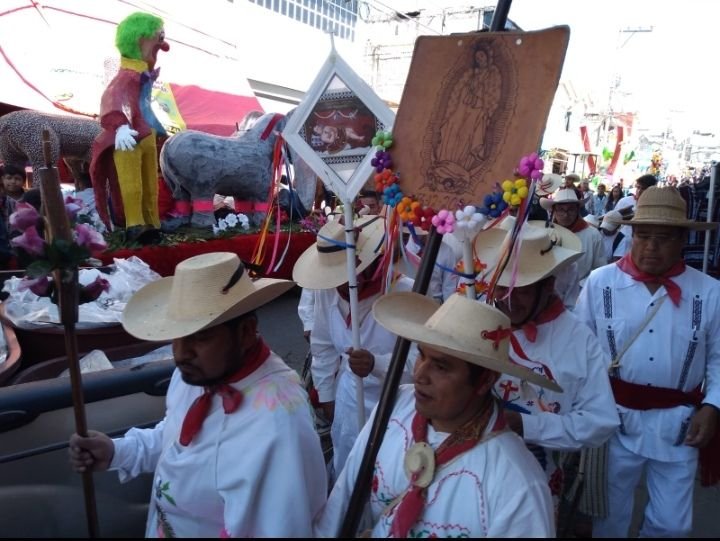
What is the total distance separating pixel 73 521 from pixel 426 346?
1721 mm

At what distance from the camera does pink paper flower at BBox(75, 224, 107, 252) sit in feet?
5.97

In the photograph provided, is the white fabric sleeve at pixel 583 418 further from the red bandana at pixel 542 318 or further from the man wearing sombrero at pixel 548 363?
the red bandana at pixel 542 318

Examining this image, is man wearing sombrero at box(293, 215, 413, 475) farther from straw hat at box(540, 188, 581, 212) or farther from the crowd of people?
straw hat at box(540, 188, 581, 212)

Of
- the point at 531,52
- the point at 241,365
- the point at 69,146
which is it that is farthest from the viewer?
the point at 69,146

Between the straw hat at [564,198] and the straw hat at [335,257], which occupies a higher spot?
the straw hat at [564,198]

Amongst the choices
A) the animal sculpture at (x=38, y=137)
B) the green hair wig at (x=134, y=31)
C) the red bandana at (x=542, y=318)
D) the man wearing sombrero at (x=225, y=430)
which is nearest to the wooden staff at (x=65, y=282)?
the man wearing sombrero at (x=225, y=430)

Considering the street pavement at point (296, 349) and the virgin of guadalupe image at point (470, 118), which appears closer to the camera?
the virgin of guadalupe image at point (470, 118)

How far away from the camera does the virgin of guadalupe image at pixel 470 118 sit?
6.04 ft

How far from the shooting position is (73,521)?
236cm

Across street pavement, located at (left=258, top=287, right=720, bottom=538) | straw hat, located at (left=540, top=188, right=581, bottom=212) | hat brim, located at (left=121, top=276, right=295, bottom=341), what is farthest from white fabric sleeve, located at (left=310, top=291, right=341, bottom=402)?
straw hat, located at (left=540, top=188, right=581, bottom=212)

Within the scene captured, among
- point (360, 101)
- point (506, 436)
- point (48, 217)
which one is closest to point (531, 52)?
point (360, 101)

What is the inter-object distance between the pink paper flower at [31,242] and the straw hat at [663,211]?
8.35ft

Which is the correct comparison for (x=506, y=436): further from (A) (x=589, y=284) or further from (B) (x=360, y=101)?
(A) (x=589, y=284)

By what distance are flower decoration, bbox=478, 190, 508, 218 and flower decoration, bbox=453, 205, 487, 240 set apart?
0.02m
